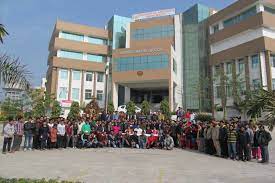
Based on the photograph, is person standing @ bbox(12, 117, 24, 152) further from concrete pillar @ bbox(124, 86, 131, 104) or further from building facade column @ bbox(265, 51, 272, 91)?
concrete pillar @ bbox(124, 86, 131, 104)

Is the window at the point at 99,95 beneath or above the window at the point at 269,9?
beneath

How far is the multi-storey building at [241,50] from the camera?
1512 inches

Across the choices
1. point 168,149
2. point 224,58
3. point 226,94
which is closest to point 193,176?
point 168,149

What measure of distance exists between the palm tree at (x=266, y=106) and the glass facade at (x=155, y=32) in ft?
136

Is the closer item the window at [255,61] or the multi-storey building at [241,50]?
the multi-storey building at [241,50]

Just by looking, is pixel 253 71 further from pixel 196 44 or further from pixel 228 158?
pixel 228 158

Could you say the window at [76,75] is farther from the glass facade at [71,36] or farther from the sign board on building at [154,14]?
the sign board on building at [154,14]

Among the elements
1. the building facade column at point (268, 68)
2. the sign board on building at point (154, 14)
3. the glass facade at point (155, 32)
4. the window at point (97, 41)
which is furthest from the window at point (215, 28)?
the window at point (97, 41)

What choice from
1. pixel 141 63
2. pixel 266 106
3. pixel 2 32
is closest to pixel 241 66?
pixel 141 63

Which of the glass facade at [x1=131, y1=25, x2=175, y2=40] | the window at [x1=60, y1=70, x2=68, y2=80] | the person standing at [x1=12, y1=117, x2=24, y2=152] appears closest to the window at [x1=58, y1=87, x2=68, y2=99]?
the window at [x1=60, y1=70, x2=68, y2=80]

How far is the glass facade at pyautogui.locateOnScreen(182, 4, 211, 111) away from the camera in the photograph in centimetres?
4869

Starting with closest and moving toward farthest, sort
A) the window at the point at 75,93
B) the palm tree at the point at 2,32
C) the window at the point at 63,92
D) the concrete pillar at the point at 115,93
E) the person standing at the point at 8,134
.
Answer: the palm tree at the point at 2,32, the person standing at the point at 8,134, the concrete pillar at the point at 115,93, the window at the point at 63,92, the window at the point at 75,93

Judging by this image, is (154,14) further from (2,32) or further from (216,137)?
(2,32)

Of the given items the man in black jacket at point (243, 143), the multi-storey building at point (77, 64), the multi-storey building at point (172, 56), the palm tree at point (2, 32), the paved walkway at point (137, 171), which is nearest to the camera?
the palm tree at point (2, 32)
